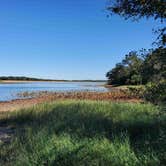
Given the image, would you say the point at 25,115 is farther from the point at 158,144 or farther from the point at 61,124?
the point at 158,144

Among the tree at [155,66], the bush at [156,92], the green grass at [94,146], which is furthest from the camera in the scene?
the bush at [156,92]

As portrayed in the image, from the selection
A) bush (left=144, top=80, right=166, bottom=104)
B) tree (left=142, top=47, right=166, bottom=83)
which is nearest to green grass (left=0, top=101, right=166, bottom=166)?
bush (left=144, top=80, right=166, bottom=104)

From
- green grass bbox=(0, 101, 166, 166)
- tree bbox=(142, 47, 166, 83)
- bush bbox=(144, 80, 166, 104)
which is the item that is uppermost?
tree bbox=(142, 47, 166, 83)

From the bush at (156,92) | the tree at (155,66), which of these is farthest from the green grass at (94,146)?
the tree at (155,66)

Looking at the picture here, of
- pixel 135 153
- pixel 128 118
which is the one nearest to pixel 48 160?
pixel 135 153

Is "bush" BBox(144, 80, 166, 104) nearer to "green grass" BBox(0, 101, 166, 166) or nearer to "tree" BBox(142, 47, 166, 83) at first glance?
"tree" BBox(142, 47, 166, 83)

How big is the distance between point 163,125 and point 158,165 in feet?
10.4

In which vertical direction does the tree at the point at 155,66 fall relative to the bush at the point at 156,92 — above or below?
above

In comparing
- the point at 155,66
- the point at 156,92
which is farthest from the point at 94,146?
the point at 155,66

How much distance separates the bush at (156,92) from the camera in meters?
6.71

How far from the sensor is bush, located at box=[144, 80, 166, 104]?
6715mm

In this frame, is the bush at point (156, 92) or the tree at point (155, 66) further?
the bush at point (156, 92)

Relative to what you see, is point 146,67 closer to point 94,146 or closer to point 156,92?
point 156,92

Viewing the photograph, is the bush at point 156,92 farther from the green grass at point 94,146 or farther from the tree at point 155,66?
the green grass at point 94,146
